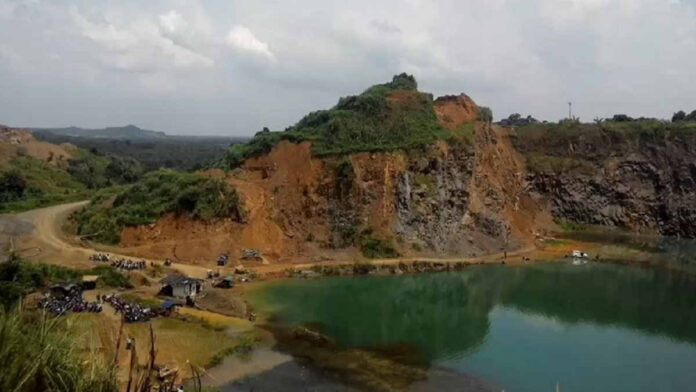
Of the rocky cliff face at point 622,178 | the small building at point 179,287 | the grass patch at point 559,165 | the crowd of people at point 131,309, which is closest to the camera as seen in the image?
the crowd of people at point 131,309

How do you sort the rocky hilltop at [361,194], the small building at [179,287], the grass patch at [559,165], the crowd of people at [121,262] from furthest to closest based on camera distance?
the grass patch at [559,165] < the rocky hilltop at [361,194] < the crowd of people at [121,262] < the small building at [179,287]

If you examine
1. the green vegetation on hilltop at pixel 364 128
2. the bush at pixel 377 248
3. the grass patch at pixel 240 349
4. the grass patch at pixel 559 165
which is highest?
the green vegetation on hilltop at pixel 364 128

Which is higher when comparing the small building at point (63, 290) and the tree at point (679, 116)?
the tree at point (679, 116)

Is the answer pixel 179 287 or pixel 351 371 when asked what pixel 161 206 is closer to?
pixel 179 287

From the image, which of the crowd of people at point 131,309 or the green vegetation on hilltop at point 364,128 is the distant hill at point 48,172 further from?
the crowd of people at point 131,309

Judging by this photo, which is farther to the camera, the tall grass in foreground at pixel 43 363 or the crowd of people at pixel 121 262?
the crowd of people at pixel 121 262

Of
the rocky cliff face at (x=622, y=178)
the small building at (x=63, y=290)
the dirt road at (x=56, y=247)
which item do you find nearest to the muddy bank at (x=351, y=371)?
the small building at (x=63, y=290)

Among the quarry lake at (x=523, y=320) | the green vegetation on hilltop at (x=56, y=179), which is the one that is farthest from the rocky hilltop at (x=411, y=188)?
the green vegetation on hilltop at (x=56, y=179)

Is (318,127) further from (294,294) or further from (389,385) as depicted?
(389,385)

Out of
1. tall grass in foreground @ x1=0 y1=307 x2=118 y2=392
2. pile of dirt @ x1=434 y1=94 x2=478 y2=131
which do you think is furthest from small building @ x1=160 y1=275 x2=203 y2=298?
pile of dirt @ x1=434 y1=94 x2=478 y2=131
